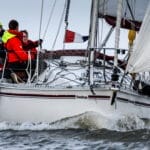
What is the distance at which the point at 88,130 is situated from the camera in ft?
57.4

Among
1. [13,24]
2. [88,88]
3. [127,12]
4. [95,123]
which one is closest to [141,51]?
[88,88]

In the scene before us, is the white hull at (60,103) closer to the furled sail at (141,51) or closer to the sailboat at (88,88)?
the sailboat at (88,88)

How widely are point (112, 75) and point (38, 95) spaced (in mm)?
1507

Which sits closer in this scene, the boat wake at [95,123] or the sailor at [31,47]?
the boat wake at [95,123]

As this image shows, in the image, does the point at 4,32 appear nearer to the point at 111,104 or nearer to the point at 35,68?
the point at 35,68

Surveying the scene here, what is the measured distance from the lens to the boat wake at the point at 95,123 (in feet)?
57.2

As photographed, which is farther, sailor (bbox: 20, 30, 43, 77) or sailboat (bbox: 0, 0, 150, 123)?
sailor (bbox: 20, 30, 43, 77)

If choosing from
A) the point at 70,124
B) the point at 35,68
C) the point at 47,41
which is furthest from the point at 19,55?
the point at 47,41

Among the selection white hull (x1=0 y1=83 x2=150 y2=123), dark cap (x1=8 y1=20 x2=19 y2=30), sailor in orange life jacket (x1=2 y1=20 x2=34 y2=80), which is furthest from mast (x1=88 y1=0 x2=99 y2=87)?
dark cap (x1=8 y1=20 x2=19 y2=30)

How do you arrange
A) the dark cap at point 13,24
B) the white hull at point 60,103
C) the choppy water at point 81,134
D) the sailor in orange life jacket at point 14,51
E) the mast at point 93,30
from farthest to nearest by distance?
1. the dark cap at point 13,24
2. the sailor in orange life jacket at point 14,51
3. the mast at point 93,30
4. the white hull at point 60,103
5. the choppy water at point 81,134

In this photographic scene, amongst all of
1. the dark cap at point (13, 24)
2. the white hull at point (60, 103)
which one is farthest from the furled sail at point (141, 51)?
the dark cap at point (13, 24)

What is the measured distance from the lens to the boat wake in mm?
17438

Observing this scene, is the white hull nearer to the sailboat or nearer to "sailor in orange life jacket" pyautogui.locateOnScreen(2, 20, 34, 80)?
the sailboat

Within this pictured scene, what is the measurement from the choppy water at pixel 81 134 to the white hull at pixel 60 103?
0.41ft
